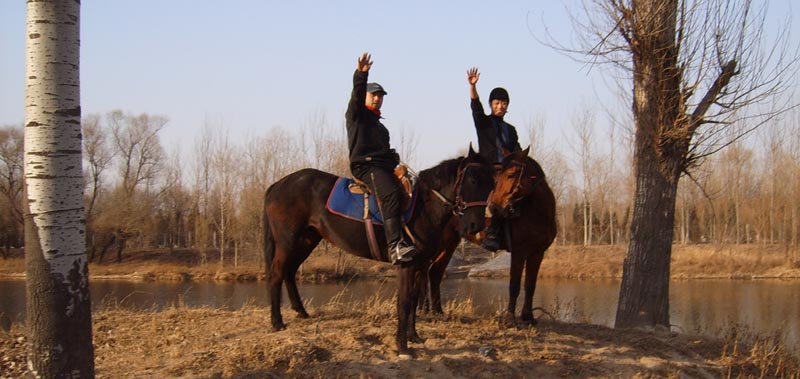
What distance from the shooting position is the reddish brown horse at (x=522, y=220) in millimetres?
6730

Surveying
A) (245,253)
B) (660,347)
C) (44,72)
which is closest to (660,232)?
(660,347)

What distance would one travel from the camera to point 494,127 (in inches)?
300

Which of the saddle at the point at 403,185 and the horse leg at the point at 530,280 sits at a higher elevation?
the saddle at the point at 403,185

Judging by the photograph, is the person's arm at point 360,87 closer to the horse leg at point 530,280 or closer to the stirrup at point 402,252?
the stirrup at point 402,252

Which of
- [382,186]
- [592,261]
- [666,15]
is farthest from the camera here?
[592,261]

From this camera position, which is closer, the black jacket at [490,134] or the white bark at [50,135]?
the white bark at [50,135]

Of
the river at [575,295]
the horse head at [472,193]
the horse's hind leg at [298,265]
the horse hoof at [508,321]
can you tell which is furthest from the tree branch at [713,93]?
the river at [575,295]

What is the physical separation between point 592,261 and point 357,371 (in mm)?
32348

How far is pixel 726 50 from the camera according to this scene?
29.4 feet

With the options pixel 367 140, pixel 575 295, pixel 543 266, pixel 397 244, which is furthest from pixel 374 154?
pixel 543 266

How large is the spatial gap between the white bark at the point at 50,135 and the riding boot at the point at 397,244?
9.09 feet

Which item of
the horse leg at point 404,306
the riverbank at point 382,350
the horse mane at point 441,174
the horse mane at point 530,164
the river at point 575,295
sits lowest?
the river at point 575,295

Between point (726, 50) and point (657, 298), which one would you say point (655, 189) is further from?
point (726, 50)

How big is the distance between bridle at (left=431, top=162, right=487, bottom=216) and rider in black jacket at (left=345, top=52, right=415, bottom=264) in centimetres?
45
